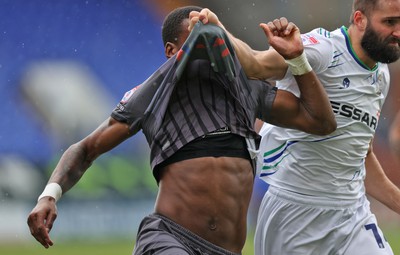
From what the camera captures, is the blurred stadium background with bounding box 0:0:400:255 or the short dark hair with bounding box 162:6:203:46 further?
the blurred stadium background with bounding box 0:0:400:255

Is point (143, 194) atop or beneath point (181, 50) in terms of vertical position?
beneath

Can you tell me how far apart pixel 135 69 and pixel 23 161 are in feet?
6.45

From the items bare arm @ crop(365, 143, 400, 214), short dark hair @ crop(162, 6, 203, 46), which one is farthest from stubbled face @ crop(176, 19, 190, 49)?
bare arm @ crop(365, 143, 400, 214)

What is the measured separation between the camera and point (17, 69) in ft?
35.9

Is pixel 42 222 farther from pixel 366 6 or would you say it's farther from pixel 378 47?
pixel 366 6

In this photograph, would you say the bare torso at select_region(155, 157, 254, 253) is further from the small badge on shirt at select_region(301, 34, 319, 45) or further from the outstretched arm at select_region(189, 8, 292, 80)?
the small badge on shirt at select_region(301, 34, 319, 45)

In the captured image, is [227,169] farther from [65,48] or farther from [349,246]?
[65,48]

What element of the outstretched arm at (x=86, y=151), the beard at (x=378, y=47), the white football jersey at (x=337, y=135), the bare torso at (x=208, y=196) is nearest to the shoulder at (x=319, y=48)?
the white football jersey at (x=337, y=135)

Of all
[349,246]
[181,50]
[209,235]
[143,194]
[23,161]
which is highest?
[181,50]

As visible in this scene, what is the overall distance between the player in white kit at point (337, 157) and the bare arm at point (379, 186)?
8.9 inches

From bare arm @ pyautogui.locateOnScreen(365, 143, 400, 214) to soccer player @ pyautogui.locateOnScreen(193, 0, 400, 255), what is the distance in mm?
239

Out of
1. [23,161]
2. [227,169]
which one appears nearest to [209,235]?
[227,169]

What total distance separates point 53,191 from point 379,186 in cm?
251

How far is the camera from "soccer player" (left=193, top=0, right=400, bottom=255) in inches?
219
